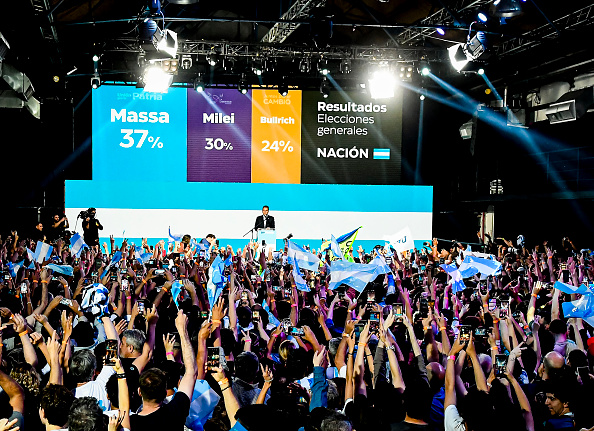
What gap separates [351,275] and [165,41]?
7316 mm

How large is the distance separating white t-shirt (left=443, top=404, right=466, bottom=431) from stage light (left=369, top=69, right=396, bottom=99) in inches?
503

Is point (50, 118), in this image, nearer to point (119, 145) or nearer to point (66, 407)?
point (119, 145)

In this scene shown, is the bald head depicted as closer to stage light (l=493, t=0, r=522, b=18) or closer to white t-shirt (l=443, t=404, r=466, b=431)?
white t-shirt (l=443, t=404, r=466, b=431)

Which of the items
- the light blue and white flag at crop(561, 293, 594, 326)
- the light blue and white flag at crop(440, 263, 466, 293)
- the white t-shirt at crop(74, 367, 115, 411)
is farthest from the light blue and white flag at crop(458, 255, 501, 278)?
the white t-shirt at crop(74, 367, 115, 411)

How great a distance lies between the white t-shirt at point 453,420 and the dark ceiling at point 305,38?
9722 mm

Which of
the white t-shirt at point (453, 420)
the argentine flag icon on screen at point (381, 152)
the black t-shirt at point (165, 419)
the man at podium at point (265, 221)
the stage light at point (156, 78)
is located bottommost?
the white t-shirt at point (453, 420)

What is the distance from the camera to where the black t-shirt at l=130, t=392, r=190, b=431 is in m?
3.53

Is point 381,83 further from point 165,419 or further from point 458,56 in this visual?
point 165,419

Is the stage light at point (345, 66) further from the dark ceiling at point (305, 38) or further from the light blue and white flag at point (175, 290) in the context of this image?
the light blue and white flag at point (175, 290)

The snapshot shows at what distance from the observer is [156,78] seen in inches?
607

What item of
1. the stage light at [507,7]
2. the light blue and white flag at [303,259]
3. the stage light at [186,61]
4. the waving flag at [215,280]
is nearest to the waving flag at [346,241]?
the light blue and white flag at [303,259]

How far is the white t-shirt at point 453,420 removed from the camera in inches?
146

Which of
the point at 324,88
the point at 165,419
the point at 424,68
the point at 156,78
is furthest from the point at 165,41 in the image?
the point at 165,419

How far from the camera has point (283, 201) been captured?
1848 centimetres
